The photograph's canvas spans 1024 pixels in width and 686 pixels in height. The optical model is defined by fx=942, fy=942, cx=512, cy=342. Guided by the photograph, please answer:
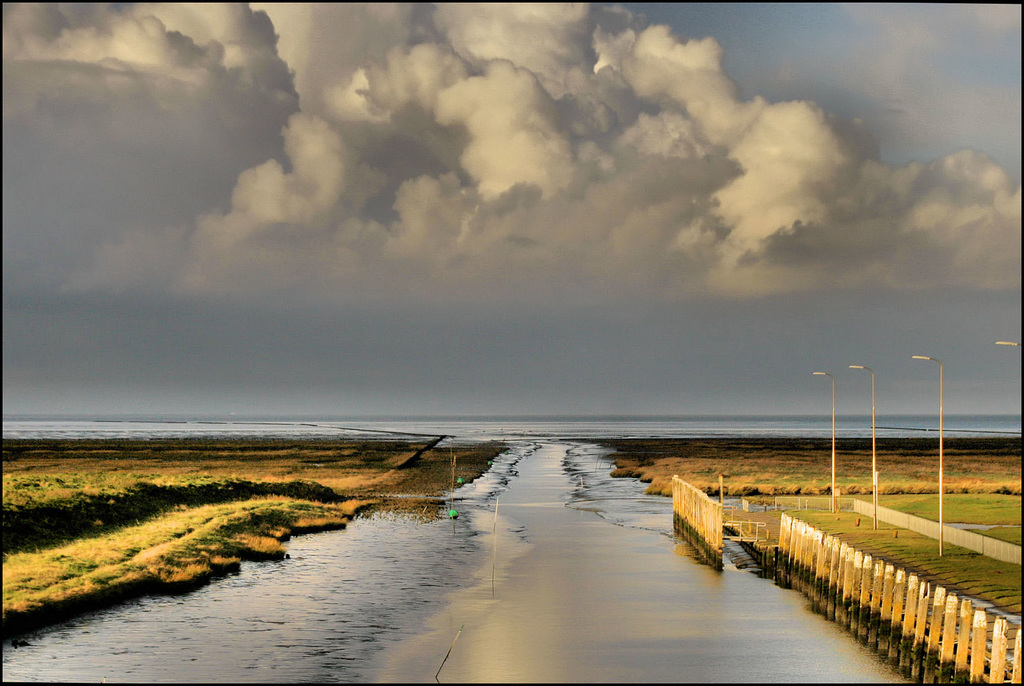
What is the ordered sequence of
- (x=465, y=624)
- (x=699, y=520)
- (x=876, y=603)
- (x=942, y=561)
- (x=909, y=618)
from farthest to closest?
1. (x=699, y=520)
2. (x=942, y=561)
3. (x=465, y=624)
4. (x=876, y=603)
5. (x=909, y=618)

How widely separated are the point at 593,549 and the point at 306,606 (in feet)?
61.7

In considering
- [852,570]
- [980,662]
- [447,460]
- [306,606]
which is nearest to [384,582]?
[306,606]

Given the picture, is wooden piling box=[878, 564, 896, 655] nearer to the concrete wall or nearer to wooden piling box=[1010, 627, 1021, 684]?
wooden piling box=[1010, 627, 1021, 684]

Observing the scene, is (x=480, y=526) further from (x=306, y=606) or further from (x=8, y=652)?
(x=8, y=652)

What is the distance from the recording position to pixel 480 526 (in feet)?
196

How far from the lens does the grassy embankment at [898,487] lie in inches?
1489

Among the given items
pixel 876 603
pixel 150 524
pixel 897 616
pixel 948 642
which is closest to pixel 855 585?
pixel 876 603

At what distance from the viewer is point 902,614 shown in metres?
30.5

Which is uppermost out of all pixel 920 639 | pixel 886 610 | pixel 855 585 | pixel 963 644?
pixel 963 644

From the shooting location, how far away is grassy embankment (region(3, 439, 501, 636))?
35.4 metres

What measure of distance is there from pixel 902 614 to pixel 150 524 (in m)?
40.0

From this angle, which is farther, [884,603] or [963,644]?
[884,603]

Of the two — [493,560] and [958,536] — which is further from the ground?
[958,536]

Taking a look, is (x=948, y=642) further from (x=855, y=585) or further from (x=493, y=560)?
(x=493, y=560)
